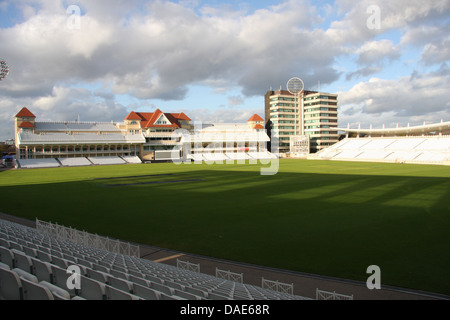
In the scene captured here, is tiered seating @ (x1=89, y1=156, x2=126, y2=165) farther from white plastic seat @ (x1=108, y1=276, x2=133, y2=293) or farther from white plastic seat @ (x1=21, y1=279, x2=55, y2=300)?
white plastic seat @ (x1=21, y1=279, x2=55, y2=300)

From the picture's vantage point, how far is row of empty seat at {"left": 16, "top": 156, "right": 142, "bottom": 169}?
263 feet

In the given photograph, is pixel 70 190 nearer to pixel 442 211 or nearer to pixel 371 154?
pixel 442 211

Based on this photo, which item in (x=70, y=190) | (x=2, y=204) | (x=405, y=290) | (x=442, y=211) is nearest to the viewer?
(x=405, y=290)

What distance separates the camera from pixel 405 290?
10109 millimetres

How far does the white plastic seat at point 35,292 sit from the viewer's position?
13.3 ft

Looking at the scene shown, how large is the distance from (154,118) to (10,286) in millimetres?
103825

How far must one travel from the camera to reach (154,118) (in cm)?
10469

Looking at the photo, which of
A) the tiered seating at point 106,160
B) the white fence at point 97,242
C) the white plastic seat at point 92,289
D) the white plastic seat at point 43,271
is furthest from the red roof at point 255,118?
the white plastic seat at point 92,289

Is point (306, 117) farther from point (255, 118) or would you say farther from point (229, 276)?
point (229, 276)

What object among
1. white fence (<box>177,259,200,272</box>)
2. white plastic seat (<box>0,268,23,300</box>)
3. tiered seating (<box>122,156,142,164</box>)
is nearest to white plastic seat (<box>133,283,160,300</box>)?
white plastic seat (<box>0,268,23,300</box>)

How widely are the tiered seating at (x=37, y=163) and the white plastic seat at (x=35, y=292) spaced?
287 feet

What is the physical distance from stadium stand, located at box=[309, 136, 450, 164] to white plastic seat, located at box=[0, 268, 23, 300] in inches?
3248
